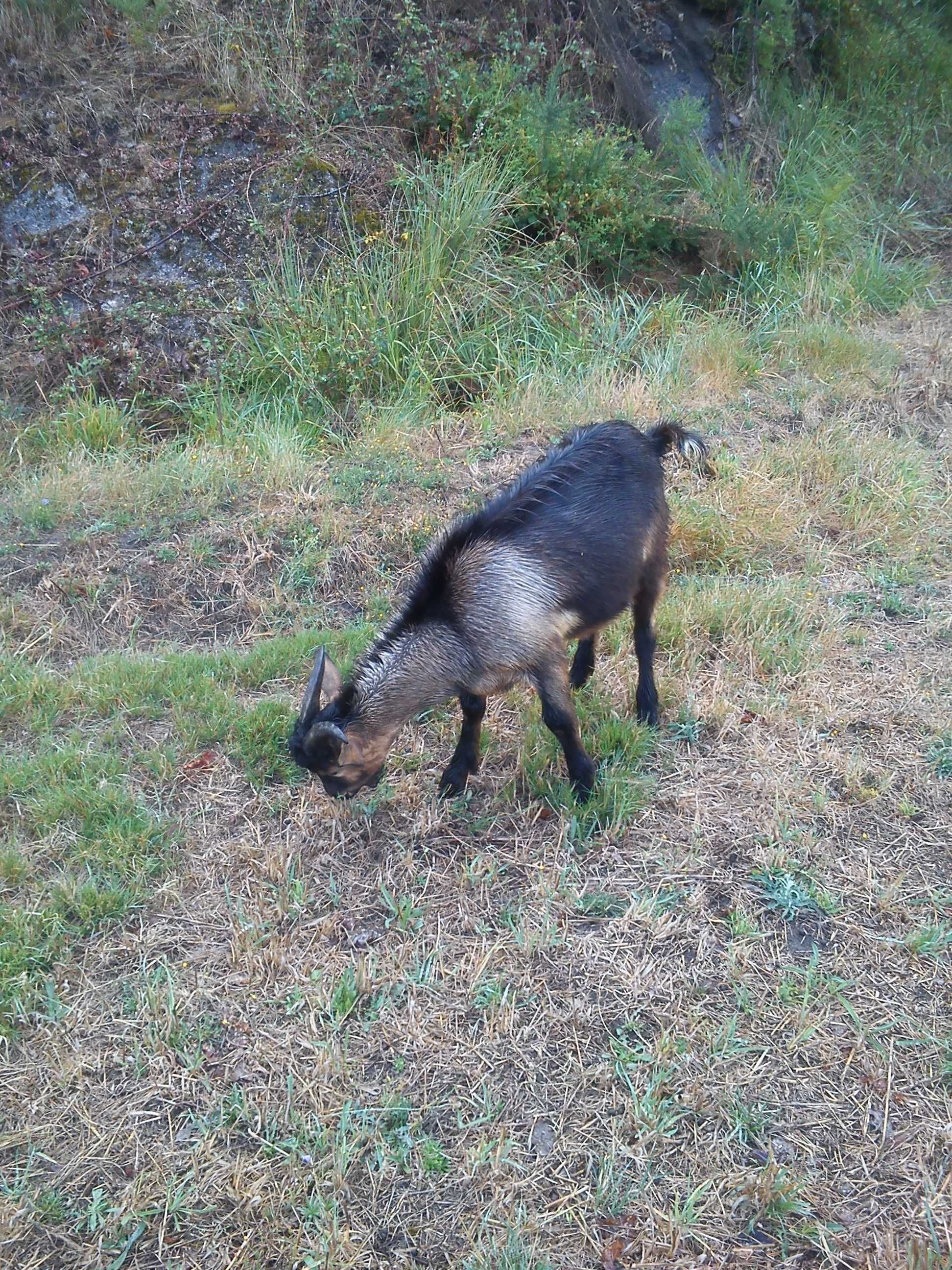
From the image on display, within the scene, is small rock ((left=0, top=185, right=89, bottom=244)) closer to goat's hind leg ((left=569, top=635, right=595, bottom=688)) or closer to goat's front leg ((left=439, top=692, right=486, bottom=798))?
goat's hind leg ((left=569, top=635, right=595, bottom=688))

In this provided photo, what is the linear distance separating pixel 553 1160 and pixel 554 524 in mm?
2266

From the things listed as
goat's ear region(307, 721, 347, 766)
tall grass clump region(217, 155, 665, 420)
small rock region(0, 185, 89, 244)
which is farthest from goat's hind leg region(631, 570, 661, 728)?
small rock region(0, 185, 89, 244)

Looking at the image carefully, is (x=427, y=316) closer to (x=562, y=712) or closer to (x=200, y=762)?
(x=200, y=762)

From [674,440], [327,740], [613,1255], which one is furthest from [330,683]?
[613,1255]

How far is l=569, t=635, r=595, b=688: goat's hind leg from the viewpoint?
4918 mm

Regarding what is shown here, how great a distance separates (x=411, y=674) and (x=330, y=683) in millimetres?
313

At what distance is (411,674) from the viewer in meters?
3.97

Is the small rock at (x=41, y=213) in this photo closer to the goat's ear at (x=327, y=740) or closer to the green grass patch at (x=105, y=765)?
the green grass patch at (x=105, y=765)

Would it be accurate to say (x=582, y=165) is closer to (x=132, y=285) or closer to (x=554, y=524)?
(x=132, y=285)

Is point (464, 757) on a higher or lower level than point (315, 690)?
lower

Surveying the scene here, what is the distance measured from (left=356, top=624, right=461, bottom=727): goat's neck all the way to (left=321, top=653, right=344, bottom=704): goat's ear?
90 millimetres

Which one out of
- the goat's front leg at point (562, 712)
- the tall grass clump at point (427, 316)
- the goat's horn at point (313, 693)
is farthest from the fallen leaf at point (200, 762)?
the tall grass clump at point (427, 316)

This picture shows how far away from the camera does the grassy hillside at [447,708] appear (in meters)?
2.99

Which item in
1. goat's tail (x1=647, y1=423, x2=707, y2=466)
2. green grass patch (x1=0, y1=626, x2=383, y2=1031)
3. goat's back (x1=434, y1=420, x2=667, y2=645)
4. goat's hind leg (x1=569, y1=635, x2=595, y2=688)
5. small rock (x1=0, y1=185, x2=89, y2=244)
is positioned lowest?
green grass patch (x1=0, y1=626, x2=383, y2=1031)
